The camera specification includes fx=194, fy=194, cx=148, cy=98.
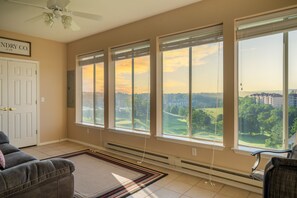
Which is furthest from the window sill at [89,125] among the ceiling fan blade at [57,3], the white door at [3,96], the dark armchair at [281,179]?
the dark armchair at [281,179]

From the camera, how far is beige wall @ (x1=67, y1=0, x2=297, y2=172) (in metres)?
2.71

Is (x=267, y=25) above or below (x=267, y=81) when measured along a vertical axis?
above

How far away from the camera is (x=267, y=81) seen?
2684 mm

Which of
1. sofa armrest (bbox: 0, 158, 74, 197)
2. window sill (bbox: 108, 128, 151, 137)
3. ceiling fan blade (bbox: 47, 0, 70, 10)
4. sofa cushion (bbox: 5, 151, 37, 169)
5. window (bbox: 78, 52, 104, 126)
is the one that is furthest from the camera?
window (bbox: 78, 52, 104, 126)

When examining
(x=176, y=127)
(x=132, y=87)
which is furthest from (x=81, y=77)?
(x=176, y=127)

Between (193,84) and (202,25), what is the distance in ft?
3.16

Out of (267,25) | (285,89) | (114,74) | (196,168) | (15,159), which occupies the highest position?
(267,25)

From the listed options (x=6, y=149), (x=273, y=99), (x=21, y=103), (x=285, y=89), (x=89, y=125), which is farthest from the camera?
(x=89, y=125)

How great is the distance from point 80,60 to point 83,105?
1.24m

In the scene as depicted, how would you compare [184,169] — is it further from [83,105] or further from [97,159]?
[83,105]

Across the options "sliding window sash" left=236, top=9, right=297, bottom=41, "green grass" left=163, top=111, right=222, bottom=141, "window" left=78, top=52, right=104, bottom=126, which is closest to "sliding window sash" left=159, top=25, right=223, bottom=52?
"sliding window sash" left=236, top=9, right=297, bottom=41

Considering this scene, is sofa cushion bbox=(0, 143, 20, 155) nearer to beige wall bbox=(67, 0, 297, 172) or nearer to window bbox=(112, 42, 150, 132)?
beige wall bbox=(67, 0, 297, 172)

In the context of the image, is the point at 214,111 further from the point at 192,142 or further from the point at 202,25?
the point at 202,25

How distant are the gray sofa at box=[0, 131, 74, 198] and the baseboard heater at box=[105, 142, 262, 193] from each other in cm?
201
